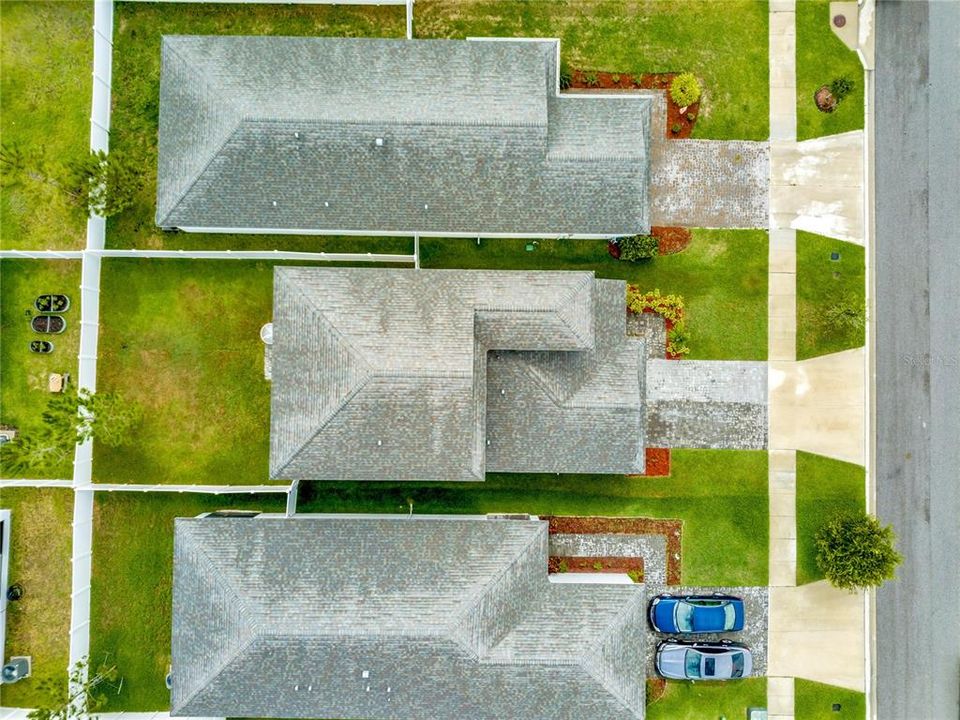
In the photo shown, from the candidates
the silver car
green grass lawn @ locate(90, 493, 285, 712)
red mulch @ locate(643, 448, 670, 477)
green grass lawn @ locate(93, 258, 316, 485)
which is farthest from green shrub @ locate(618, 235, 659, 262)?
green grass lawn @ locate(90, 493, 285, 712)

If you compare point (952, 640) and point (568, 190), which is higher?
point (568, 190)

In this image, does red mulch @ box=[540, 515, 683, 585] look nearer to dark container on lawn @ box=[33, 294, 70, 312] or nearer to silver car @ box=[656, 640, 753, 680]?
silver car @ box=[656, 640, 753, 680]

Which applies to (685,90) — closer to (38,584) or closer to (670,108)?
(670,108)

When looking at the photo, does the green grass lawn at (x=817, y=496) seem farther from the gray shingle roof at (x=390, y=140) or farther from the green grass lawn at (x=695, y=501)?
the gray shingle roof at (x=390, y=140)

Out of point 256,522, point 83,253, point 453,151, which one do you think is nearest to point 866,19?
point 453,151

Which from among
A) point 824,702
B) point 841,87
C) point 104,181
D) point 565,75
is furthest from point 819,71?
point 104,181

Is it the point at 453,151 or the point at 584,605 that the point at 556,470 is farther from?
the point at 453,151

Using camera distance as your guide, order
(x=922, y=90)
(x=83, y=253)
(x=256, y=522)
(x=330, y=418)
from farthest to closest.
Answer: (x=922, y=90) → (x=83, y=253) → (x=256, y=522) → (x=330, y=418)

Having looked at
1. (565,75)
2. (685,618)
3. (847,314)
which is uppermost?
(565,75)
